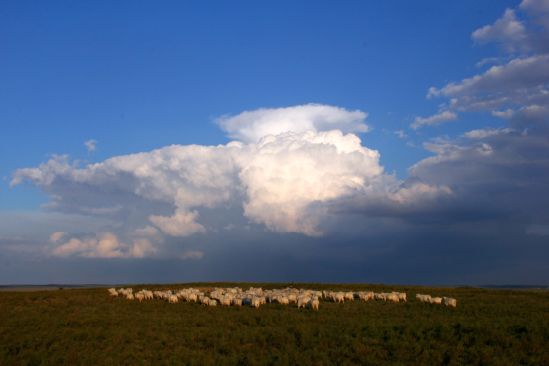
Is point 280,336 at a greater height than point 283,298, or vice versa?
point 283,298

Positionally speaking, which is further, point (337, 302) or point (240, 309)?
point (337, 302)

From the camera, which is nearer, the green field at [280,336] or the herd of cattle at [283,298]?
the green field at [280,336]

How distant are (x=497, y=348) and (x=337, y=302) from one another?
1501 centimetres

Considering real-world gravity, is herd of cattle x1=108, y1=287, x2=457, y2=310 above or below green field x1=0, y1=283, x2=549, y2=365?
above

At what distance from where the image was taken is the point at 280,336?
2309 centimetres

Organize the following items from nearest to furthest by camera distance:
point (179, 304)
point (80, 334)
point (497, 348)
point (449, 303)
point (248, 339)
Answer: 1. point (497, 348)
2. point (248, 339)
3. point (80, 334)
4. point (449, 303)
5. point (179, 304)

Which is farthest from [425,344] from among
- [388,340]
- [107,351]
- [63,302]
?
[63,302]

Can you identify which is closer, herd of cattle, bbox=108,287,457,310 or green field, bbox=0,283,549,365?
green field, bbox=0,283,549,365

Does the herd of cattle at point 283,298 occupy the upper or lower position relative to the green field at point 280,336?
upper

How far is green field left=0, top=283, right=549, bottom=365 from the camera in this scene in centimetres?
2039

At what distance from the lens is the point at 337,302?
3516cm

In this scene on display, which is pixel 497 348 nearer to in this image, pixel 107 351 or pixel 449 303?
pixel 449 303

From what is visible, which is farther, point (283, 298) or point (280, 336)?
point (283, 298)

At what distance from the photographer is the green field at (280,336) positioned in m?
20.4
